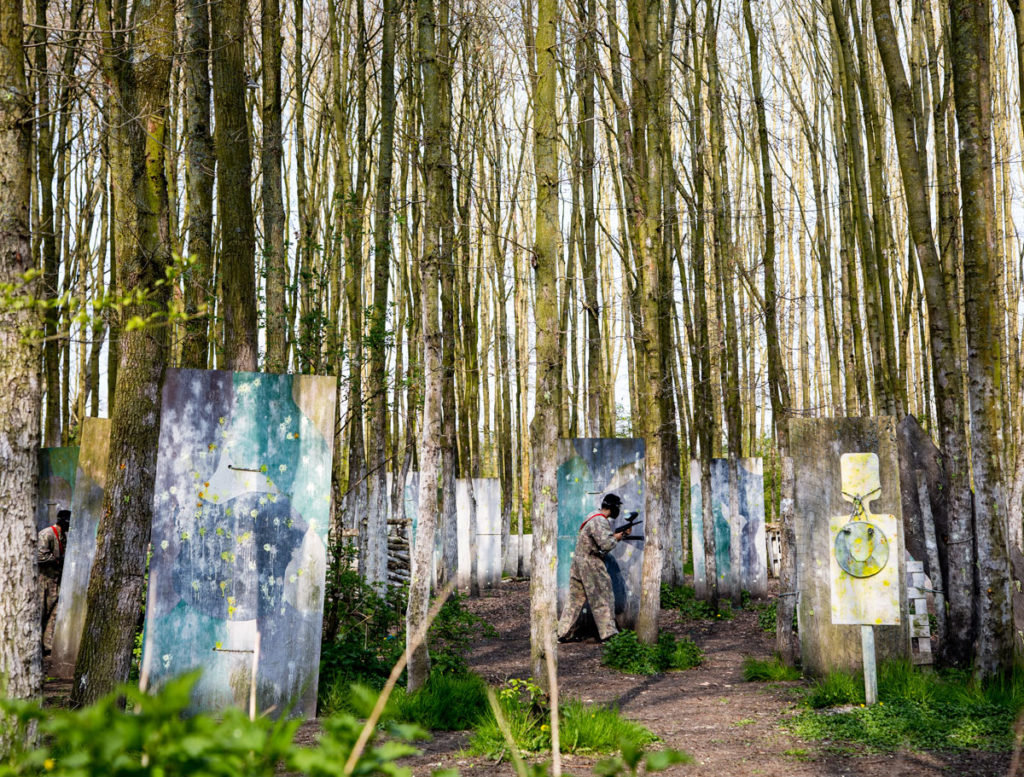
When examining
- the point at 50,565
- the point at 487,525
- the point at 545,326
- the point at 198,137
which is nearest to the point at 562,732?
the point at 545,326

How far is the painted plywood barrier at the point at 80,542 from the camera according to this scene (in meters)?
7.98

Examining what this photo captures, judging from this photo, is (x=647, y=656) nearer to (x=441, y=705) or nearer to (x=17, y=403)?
(x=441, y=705)

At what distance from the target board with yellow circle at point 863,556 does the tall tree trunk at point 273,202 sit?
4.46m

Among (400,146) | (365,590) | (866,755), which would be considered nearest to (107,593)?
(365,590)

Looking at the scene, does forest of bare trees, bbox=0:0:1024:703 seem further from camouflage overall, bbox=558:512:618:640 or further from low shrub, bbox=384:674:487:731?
camouflage overall, bbox=558:512:618:640

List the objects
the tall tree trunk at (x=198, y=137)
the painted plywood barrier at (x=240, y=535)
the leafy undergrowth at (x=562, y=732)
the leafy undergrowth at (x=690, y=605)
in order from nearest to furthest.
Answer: the leafy undergrowth at (x=562, y=732), the painted plywood barrier at (x=240, y=535), the tall tree trunk at (x=198, y=137), the leafy undergrowth at (x=690, y=605)

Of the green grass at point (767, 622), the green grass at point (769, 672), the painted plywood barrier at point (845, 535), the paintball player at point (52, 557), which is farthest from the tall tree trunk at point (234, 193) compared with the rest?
the green grass at point (767, 622)

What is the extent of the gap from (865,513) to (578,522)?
182 inches

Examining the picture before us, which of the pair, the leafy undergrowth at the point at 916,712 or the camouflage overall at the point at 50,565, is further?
the camouflage overall at the point at 50,565

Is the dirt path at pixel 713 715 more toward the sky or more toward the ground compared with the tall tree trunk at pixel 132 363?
more toward the ground

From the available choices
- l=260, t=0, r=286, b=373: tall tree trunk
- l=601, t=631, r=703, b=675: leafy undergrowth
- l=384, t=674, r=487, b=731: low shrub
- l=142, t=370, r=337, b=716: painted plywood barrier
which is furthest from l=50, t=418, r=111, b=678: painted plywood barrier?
l=601, t=631, r=703, b=675: leafy undergrowth

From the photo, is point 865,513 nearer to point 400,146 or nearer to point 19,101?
point 19,101

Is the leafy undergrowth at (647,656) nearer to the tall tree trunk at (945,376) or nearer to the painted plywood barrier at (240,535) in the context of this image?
the tall tree trunk at (945,376)

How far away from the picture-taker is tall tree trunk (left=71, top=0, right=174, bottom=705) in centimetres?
525
